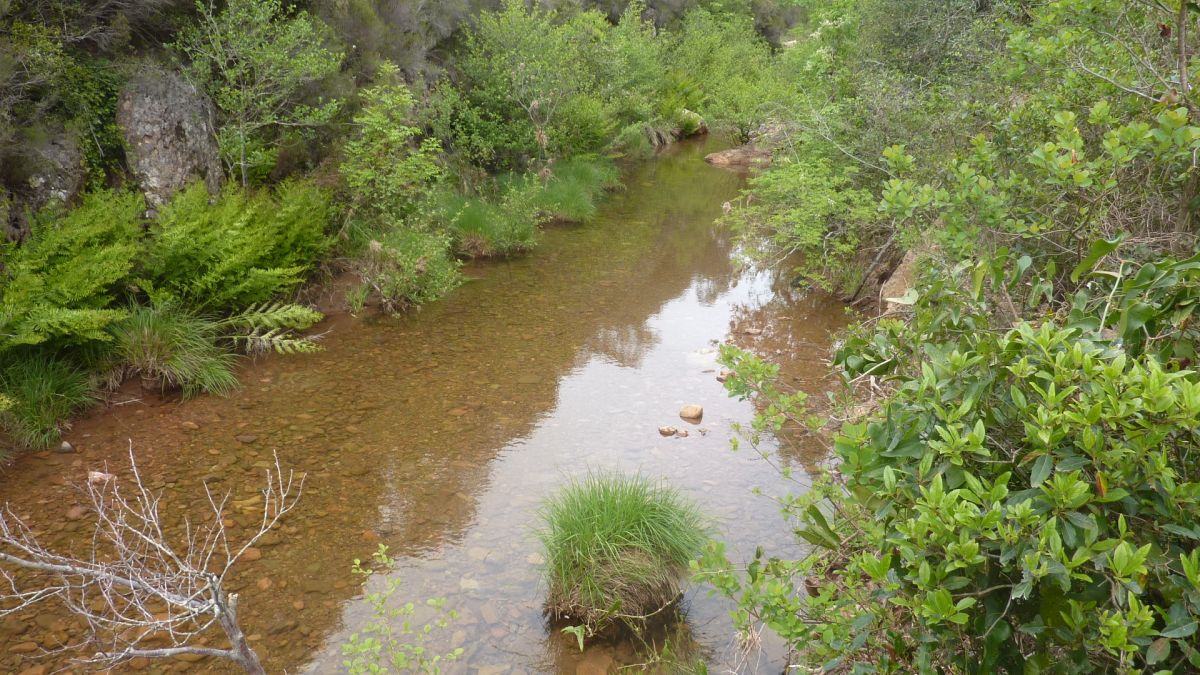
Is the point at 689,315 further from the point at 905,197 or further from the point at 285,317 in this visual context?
the point at 905,197

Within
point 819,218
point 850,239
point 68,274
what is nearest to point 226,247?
point 68,274

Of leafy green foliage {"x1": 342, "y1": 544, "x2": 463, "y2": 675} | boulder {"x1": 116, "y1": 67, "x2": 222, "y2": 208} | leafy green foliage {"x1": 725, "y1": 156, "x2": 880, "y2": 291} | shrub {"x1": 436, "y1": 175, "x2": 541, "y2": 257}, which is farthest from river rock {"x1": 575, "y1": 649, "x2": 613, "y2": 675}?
shrub {"x1": 436, "y1": 175, "x2": 541, "y2": 257}

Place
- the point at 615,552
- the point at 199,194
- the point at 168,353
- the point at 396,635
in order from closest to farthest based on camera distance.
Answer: the point at 396,635 → the point at 615,552 → the point at 168,353 → the point at 199,194

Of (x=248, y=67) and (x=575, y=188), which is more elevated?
(x=248, y=67)

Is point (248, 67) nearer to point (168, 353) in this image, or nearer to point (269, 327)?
point (269, 327)

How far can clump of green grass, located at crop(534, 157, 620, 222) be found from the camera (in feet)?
46.6

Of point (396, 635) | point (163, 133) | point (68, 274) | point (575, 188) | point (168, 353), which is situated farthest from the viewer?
point (575, 188)

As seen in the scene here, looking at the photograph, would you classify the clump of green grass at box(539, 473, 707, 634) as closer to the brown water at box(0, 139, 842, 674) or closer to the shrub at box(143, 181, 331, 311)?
the brown water at box(0, 139, 842, 674)

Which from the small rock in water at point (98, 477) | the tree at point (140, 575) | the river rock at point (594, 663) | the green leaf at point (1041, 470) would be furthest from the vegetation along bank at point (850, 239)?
the tree at point (140, 575)

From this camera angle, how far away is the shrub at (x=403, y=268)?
9.09 metres

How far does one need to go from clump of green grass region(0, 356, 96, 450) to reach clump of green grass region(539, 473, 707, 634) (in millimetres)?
4477

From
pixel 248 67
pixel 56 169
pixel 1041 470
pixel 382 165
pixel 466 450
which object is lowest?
pixel 466 450

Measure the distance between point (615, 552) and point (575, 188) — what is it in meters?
11.4

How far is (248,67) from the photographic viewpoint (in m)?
8.58
